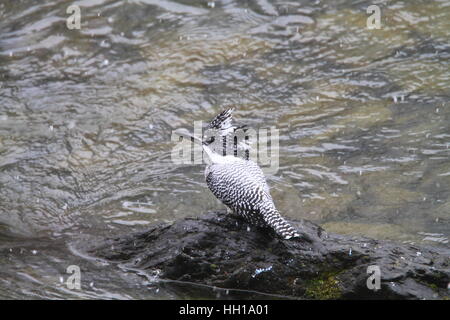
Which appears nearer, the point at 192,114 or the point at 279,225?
the point at 279,225

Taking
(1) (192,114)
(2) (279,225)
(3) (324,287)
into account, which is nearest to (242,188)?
(2) (279,225)

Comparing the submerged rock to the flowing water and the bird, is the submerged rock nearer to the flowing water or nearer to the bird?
the bird

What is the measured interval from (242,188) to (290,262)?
0.79 meters

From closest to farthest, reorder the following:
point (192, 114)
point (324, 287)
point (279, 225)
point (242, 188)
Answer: point (324, 287)
point (279, 225)
point (242, 188)
point (192, 114)

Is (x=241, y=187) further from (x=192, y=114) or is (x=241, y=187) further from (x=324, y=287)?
(x=192, y=114)

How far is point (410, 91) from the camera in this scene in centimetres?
1000

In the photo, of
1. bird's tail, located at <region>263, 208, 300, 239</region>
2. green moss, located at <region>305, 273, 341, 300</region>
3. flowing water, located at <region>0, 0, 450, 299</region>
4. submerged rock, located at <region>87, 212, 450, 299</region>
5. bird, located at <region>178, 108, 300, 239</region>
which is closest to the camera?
submerged rock, located at <region>87, 212, 450, 299</region>

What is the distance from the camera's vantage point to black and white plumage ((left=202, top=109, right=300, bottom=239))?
5.37 meters

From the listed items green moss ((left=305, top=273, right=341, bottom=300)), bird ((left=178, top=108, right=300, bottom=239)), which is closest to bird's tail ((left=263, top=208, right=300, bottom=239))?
bird ((left=178, top=108, right=300, bottom=239))

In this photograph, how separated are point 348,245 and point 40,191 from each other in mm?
4506

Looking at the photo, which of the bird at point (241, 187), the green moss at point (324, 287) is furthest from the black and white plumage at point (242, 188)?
the green moss at point (324, 287)

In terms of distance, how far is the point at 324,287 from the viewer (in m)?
5.15

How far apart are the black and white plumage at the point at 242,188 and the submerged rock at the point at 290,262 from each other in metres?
0.13

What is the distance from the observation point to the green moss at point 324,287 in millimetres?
5098
